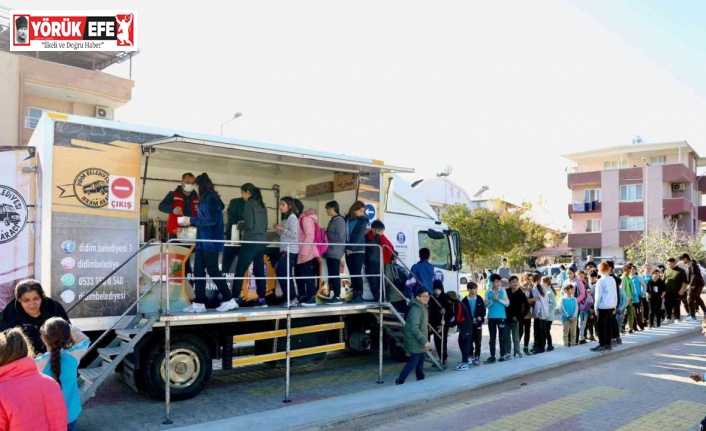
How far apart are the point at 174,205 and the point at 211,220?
30.1 inches

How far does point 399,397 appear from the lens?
306 inches

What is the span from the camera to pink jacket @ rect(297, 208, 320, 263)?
8.88 m

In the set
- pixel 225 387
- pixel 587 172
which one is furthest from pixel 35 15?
pixel 587 172

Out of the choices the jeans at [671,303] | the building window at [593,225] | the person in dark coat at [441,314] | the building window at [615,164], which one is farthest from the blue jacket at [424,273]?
the building window at [615,164]

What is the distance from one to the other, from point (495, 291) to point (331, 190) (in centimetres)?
360

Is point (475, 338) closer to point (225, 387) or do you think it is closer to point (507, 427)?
point (507, 427)

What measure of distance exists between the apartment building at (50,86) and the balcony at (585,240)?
3655 centimetres

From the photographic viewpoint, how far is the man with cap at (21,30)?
24109 mm

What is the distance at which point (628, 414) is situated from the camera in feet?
23.7

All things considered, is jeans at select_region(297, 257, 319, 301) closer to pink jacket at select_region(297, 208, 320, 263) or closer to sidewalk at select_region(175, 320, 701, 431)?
pink jacket at select_region(297, 208, 320, 263)

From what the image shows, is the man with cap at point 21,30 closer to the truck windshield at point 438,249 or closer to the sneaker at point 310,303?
the truck windshield at point 438,249

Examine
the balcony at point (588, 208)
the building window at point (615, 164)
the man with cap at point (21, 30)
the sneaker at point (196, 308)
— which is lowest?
the sneaker at point (196, 308)

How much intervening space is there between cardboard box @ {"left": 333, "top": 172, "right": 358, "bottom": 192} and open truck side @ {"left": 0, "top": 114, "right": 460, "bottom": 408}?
0.93m

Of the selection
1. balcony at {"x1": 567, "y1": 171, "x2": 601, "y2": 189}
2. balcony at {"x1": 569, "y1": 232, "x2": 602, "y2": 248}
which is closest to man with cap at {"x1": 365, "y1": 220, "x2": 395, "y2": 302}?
balcony at {"x1": 569, "y1": 232, "x2": 602, "y2": 248}
